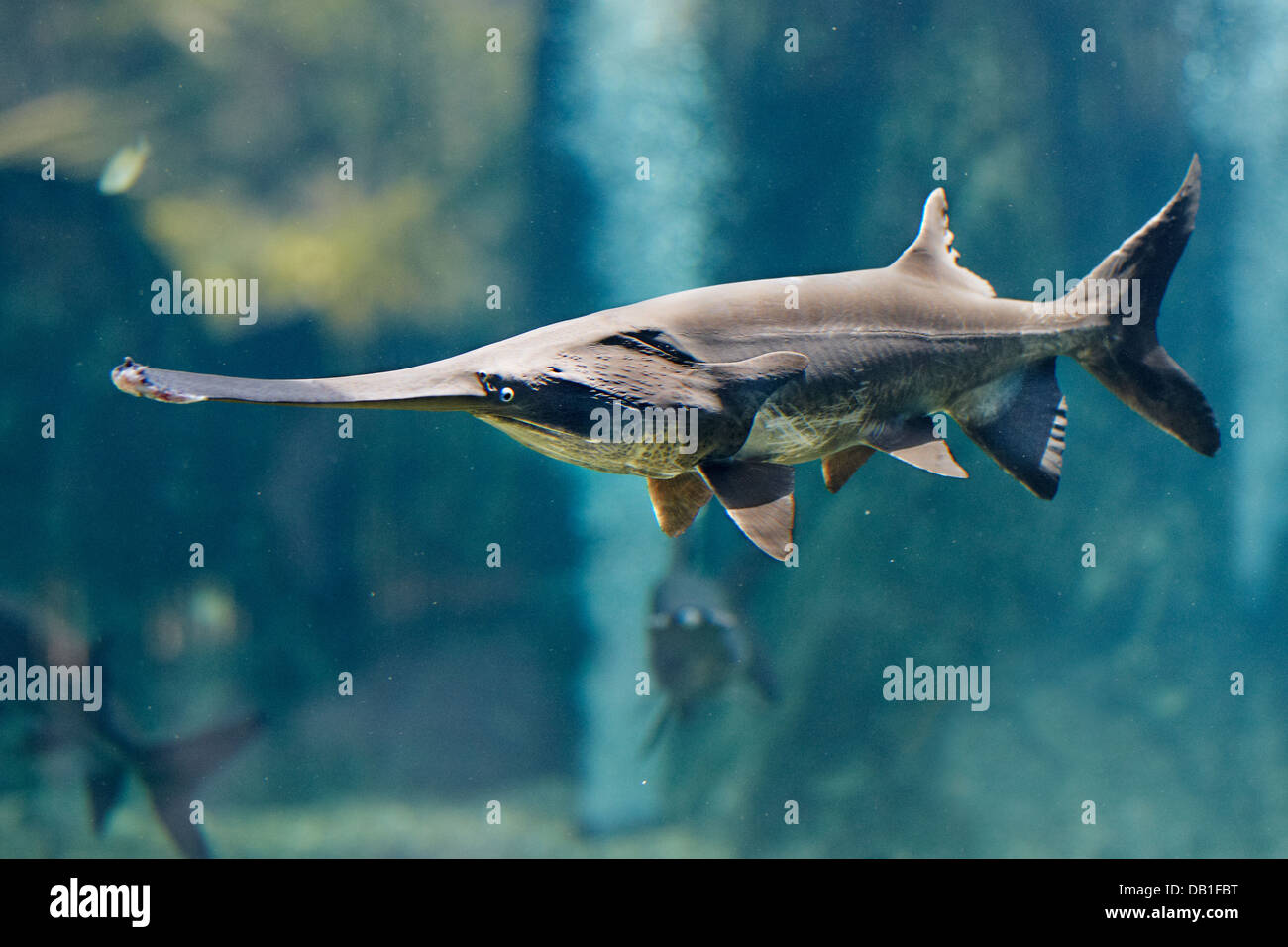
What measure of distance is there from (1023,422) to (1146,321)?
74 cm

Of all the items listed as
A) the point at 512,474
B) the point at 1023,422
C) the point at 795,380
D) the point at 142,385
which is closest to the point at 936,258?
the point at 1023,422

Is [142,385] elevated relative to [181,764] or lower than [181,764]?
elevated

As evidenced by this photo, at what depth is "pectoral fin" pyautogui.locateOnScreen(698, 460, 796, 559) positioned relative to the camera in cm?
288

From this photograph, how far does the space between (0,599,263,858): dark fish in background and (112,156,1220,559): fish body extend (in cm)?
599

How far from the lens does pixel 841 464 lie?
3.90m

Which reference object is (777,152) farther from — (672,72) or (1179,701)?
(1179,701)

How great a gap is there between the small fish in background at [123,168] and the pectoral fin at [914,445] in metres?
7.79

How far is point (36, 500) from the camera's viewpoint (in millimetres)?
8250

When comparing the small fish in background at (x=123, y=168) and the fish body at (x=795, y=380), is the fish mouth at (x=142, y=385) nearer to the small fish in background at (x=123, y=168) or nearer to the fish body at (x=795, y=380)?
the fish body at (x=795, y=380)

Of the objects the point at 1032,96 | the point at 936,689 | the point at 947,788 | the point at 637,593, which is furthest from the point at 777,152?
the point at 947,788
